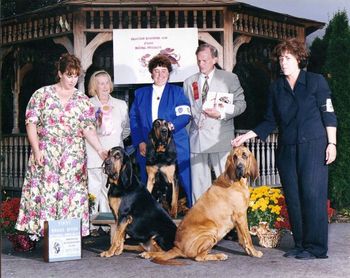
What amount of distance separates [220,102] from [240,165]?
1.17 meters

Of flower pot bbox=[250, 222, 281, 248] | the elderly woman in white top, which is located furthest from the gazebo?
flower pot bbox=[250, 222, 281, 248]

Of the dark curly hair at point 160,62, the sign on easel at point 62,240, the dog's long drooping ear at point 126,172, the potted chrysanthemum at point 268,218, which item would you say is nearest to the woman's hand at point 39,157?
the sign on easel at point 62,240

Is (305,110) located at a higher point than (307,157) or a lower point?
higher

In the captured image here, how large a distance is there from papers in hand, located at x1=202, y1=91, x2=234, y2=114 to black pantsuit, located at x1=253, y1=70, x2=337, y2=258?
2.75 feet

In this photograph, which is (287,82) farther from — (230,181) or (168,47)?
(168,47)

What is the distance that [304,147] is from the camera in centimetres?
509

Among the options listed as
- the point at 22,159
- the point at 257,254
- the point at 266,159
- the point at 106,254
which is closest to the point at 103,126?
the point at 106,254

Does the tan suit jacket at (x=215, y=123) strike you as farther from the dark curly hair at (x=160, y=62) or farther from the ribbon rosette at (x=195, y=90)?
the dark curly hair at (x=160, y=62)

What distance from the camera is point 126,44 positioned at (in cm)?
939

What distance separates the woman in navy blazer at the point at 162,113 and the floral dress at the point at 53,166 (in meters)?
0.93

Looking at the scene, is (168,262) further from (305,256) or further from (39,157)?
(39,157)

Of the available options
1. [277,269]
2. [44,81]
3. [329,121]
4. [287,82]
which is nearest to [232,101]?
[287,82]

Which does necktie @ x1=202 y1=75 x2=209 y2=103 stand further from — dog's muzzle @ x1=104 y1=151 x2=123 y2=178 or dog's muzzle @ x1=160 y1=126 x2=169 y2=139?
dog's muzzle @ x1=104 y1=151 x2=123 y2=178

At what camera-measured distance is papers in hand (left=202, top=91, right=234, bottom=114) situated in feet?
19.6
